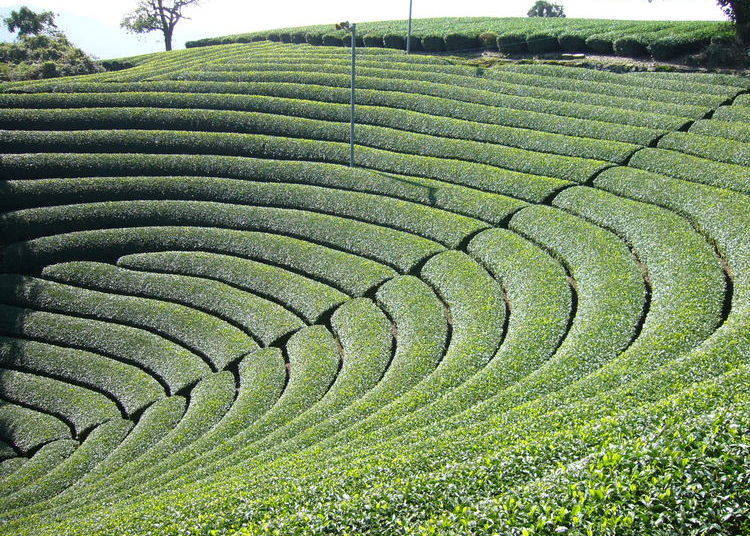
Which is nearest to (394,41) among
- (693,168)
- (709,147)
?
(709,147)

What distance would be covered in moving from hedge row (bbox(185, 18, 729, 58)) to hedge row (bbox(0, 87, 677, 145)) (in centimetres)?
1160

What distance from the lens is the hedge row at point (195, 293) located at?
2523 centimetres

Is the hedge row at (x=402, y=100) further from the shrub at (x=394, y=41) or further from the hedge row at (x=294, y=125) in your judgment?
the shrub at (x=394, y=41)

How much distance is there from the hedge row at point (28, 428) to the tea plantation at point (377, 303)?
15 centimetres

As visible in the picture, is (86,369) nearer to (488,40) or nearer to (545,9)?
(488,40)

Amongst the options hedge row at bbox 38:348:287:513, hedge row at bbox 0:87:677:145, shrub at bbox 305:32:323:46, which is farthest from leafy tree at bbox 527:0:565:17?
hedge row at bbox 38:348:287:513

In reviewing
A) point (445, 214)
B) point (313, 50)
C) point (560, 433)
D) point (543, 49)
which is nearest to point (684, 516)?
point (560, 433)

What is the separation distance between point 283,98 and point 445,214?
16274mm

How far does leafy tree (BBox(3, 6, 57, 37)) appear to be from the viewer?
8031cm

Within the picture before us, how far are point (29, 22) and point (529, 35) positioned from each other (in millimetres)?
62926

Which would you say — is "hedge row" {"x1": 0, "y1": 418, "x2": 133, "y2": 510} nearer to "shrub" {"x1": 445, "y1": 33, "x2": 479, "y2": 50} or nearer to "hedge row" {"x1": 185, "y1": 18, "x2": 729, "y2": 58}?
"hedge row" {"x1": 185, "y1": 18, "x2": 729, "y2": 58}

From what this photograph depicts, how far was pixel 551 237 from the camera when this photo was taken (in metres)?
25.2

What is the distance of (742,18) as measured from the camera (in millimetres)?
37938

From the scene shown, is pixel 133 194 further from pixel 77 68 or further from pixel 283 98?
pixel 77 68
